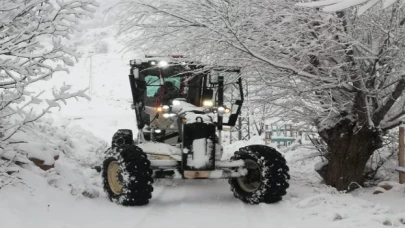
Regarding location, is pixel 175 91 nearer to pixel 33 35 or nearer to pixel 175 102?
pixel 175 102

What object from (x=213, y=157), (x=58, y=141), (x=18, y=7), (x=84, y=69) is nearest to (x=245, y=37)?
(x=213, y=157)

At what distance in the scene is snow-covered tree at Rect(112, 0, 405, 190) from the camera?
21.8 feet

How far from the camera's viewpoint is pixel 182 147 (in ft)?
22.2

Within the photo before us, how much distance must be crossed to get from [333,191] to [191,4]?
354cm

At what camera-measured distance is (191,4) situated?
289 inches

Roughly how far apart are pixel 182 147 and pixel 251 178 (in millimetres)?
1228

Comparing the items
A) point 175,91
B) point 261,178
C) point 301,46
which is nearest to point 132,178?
point 261,178

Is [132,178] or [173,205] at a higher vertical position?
[132,178]

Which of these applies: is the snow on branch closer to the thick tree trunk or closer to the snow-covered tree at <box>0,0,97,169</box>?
the thick tree trunk

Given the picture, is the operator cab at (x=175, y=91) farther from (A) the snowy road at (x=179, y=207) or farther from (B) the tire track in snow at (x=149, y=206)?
(A) the snowy road at (x=179, y=207)

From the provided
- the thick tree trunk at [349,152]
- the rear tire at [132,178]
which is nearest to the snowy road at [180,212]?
the rear tire at [132,178]

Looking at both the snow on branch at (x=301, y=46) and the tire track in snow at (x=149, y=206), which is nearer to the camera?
the tire track in snow at (x=149, y=206)

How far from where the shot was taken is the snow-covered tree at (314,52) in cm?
663

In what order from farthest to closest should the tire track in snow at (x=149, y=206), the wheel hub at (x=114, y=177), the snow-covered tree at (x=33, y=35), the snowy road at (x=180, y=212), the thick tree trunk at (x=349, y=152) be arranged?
the thick tree trunk at (x=349, y=152), the wheel hub at (x=114, y=177), the tire track in snow at (x=149, y=206), the snowy road at (x=180, y=212), the snow-covered tree at (x=33, y=35)
